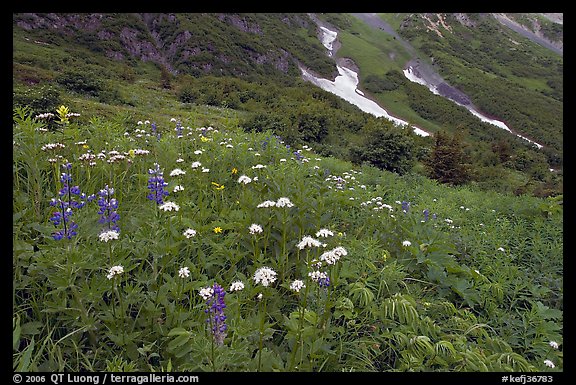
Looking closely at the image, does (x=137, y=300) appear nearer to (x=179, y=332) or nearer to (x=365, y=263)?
(x=179, y=332)

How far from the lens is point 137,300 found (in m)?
2.37

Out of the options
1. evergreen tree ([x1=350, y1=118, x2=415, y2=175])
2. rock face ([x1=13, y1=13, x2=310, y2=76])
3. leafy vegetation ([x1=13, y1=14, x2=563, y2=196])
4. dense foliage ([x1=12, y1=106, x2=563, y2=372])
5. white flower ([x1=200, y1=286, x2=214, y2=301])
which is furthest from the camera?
rock face ([x1=13, y1=13, x2=310, y2=76])

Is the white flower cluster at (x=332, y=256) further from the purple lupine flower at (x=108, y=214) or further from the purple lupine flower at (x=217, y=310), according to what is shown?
the purple lupine flower at (x=108, y=214)

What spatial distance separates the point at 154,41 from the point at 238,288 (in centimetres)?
8776

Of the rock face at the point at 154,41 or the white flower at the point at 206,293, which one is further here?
the rock face at the point at 154,41

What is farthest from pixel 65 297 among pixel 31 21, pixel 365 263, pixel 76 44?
pixel 31 21

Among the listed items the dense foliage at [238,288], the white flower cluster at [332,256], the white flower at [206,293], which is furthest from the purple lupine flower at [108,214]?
the white flower cluster at [332,256]

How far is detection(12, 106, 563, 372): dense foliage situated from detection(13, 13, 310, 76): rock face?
71.6m

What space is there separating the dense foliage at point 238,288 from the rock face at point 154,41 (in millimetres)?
71644

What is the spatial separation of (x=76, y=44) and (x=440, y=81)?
101 meters

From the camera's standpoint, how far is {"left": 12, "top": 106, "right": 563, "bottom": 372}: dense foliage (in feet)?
7.16

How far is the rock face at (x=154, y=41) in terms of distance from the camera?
2520 inches

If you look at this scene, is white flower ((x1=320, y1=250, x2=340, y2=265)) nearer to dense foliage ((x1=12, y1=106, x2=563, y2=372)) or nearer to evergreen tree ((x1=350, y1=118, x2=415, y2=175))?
dense foliage ((x1=12, y1=106, x2=563, y2=372))

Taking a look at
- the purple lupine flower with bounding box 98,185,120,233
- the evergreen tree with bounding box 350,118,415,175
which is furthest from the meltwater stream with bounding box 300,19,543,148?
the purple lupine flower with bounding box 98,185,120,233
